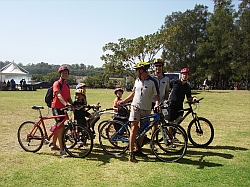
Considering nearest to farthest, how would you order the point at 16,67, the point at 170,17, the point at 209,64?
the point at 16,67 → the point at 209,64 → the point at 170,17

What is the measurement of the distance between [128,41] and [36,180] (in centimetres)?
3108

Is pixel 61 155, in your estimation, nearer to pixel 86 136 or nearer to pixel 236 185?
pixel 86 136

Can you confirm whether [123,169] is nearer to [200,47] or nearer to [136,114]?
[136,114]

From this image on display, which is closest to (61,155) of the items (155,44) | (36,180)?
(36,180)

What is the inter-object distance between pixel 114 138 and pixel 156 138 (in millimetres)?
905

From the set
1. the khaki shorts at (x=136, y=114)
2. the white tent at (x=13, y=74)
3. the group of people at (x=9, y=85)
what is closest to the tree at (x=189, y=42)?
the white tent at (x=13, y=74)

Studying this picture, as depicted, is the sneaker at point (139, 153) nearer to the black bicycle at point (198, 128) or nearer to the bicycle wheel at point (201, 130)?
the black bicycle at point (198, 128)

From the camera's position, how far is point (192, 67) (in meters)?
51.5

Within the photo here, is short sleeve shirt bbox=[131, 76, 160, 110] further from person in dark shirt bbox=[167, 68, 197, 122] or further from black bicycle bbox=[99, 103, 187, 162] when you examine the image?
person in dark shirt bbox=[167, 68, 197, 122]

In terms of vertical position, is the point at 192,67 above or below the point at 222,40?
below

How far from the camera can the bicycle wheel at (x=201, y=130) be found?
267 inches

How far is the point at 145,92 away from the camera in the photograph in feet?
18.2

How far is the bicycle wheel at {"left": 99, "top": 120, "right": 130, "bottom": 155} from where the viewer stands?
6.05 metres

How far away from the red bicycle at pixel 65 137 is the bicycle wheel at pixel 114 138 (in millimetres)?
425
